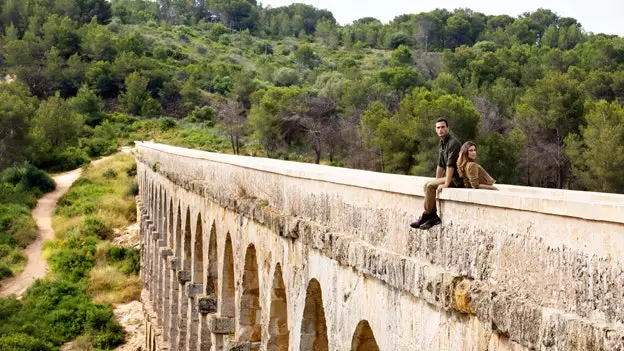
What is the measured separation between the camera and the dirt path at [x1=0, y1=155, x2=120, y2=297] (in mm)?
28469

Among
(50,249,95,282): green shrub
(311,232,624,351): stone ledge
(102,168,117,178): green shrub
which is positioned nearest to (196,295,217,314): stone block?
(311,232,624,351): stone ledge

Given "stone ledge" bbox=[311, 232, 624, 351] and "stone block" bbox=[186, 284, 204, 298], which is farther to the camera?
"stone block" bbox=[186, 284, 204, 298]

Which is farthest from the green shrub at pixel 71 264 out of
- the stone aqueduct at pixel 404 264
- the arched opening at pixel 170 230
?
the stone aqueduct at pixel 404 264

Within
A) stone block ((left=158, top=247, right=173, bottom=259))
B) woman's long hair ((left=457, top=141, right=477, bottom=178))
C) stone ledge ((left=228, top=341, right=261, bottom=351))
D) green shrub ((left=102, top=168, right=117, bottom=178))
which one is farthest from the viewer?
green shrub ((left=102, top=168, right=117, bottom=178))

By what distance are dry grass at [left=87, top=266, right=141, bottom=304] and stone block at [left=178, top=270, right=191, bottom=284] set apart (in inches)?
457

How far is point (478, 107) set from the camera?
1401 inches

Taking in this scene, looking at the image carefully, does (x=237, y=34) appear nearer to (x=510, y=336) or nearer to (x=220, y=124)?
(x=220, y=124)

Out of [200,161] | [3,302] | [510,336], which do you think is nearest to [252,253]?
[200,161]

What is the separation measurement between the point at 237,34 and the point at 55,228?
68.1 meters

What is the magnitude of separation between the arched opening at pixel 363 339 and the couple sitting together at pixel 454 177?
1467 mm

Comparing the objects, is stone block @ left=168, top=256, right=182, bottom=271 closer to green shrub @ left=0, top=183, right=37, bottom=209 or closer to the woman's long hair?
the woman's long hair

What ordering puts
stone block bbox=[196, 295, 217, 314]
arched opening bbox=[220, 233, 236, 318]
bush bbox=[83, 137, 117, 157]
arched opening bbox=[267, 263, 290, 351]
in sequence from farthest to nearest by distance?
bush bbox=[83, 137, 117, 157] < stone block bbox=[196, 295, 217, 314] < arched opening bbox=[220, 233, 236, 318] < arched opening bbox=[267, 263, 290, 351]

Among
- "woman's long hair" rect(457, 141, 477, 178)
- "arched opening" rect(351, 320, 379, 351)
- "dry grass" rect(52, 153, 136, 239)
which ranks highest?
"woman's long hair" rect(457, 141, 477, 178)

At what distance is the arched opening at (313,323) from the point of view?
7934 millimetres
